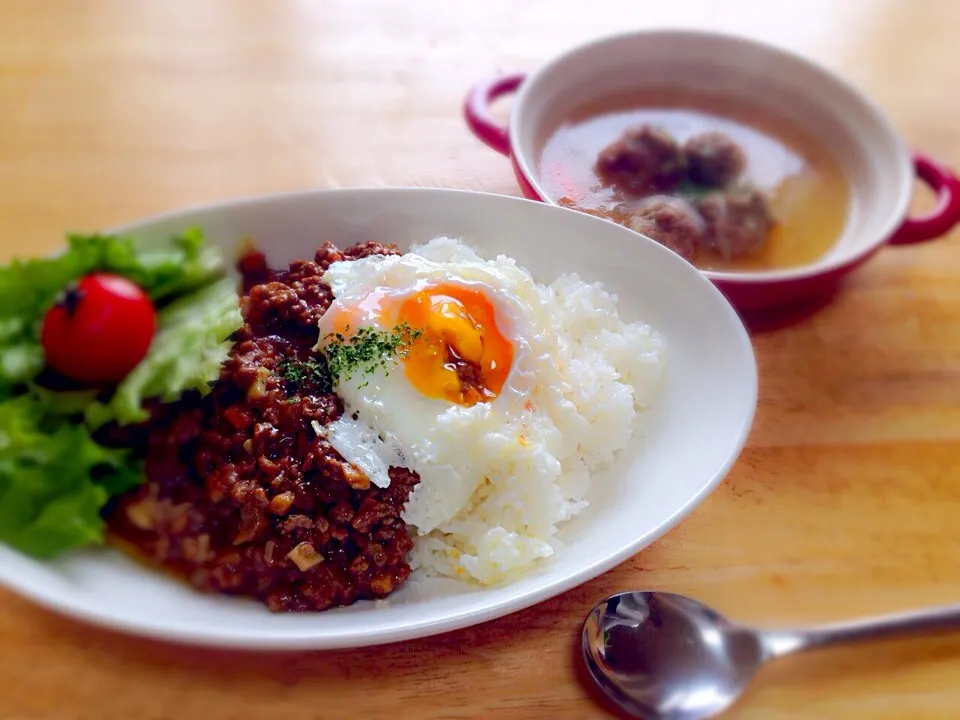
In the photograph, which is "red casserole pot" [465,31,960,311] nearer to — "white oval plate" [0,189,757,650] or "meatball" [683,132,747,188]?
"white oval plate" [0,189,757,650]

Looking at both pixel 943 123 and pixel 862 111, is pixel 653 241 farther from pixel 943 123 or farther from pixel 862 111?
pixel 943 123

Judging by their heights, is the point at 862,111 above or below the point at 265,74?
below

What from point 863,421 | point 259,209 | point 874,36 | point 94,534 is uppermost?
point 259,209

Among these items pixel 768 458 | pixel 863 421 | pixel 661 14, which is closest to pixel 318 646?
pixel 768 458

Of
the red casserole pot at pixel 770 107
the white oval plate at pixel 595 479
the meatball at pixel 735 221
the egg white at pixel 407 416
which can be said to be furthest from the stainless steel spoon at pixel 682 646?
the meatball at pixel 735 221

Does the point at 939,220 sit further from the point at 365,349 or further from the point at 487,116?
the point at 365,349

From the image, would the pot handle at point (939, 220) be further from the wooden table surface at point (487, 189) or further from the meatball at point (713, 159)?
the meatball at point (713, 159)

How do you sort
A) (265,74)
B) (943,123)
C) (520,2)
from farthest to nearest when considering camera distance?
1. (520,2)
2. (943,123)
3. (265,74)

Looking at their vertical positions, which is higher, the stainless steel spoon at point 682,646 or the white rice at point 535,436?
the white rice at point 535,436
